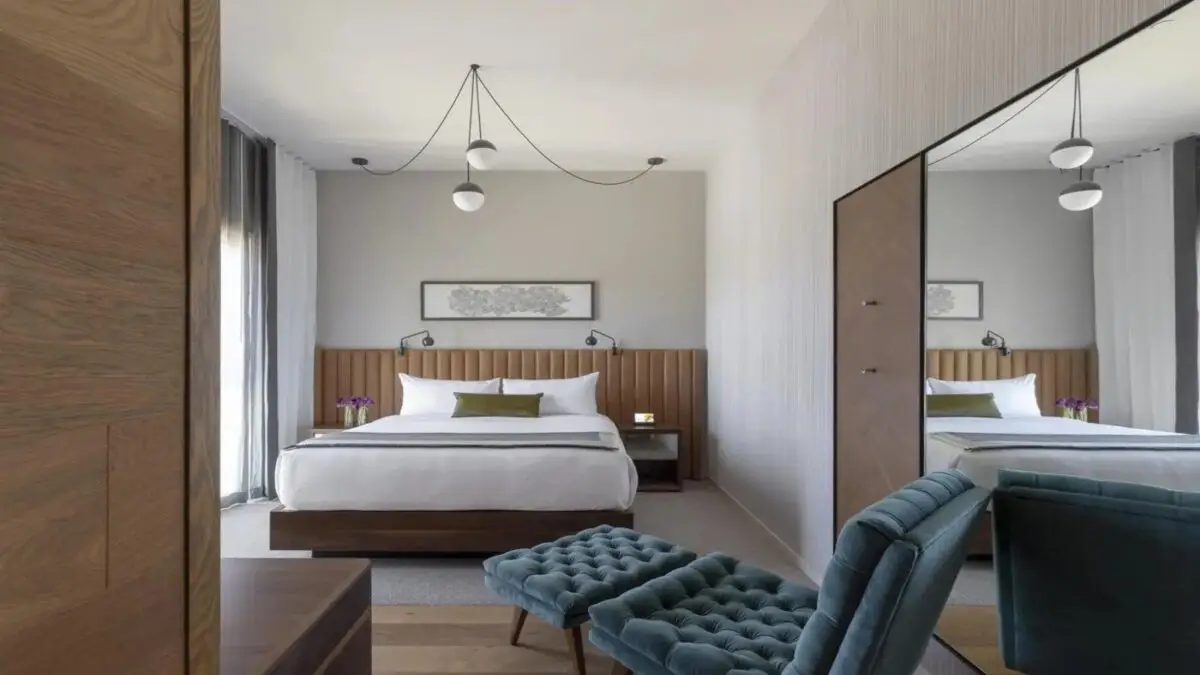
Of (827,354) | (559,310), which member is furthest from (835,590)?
(559,310)

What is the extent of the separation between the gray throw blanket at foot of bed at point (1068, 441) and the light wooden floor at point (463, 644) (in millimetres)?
1423

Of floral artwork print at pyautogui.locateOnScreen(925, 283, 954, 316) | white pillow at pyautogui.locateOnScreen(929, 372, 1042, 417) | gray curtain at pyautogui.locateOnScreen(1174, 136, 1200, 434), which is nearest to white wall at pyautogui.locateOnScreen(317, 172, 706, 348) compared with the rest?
floral artwork print at pyautogui.locateOnScreen(925, 283, 954, 316)

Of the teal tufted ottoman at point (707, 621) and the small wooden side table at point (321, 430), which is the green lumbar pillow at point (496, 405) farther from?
the teal tufted ottoman at point (707, 621)

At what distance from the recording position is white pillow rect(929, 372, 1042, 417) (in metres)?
1.78

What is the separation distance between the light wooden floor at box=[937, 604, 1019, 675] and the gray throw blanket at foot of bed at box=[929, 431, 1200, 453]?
0.43 metres

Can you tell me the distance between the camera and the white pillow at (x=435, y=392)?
5125 mm

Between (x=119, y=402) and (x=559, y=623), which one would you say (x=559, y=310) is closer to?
(x=559, y=623)

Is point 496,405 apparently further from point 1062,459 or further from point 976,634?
point 1062,459

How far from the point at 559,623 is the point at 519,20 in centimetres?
266

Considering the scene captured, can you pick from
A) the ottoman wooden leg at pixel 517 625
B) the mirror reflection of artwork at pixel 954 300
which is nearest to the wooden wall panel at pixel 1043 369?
the mirror reflection of artwork at pixel 954 300

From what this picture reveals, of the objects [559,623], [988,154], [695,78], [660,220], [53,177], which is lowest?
[559,623]

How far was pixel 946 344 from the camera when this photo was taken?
2072 millimetres

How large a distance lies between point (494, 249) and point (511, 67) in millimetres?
2286

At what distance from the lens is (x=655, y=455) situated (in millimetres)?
5484
